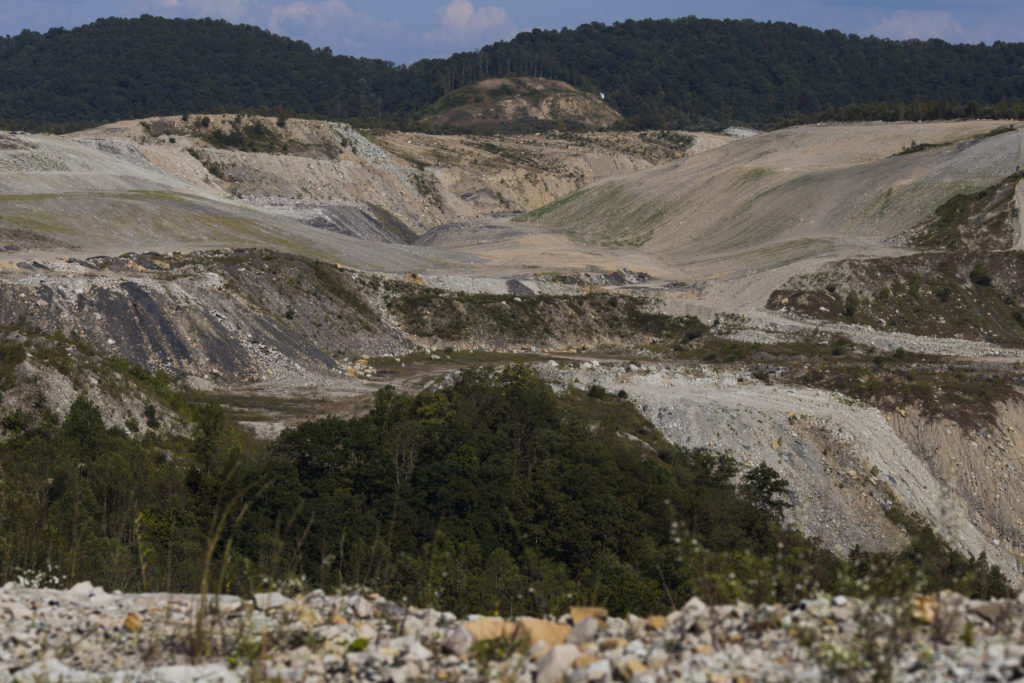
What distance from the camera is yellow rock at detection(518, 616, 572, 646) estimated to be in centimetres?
816

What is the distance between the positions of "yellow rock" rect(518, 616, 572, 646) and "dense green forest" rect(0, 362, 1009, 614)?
255cm

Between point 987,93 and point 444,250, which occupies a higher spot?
point 987,93

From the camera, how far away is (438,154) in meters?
114

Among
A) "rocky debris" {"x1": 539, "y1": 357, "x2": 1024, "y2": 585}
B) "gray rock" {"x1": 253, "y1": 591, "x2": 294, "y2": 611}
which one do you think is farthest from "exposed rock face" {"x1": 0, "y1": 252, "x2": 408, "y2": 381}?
"gray rock" {"x1": 253, "y1": 591, "x2": 294, "y2": 611}

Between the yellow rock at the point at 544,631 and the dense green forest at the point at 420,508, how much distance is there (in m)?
2.55

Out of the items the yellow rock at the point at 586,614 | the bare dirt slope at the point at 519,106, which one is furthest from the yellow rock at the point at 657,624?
the bare dirt slope at the point at 519,106

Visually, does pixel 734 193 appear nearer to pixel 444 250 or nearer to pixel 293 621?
pixel 444 250

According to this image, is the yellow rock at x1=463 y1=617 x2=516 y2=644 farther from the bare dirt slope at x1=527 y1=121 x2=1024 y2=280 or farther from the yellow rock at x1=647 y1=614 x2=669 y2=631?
the bare dirt slope at x1=527 y1=121 x2=1024 y2=280

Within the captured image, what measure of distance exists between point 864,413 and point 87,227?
156ft

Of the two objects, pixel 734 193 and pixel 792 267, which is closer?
pixel 792 267

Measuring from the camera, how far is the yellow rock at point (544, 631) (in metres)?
8.16

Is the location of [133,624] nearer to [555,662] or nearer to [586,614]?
[555,662]

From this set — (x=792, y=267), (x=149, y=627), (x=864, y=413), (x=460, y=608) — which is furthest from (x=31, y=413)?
(x=792, y=267)

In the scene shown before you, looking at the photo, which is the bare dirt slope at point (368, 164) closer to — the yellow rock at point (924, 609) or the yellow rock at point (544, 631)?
the yellow rock at point (544, 631)
